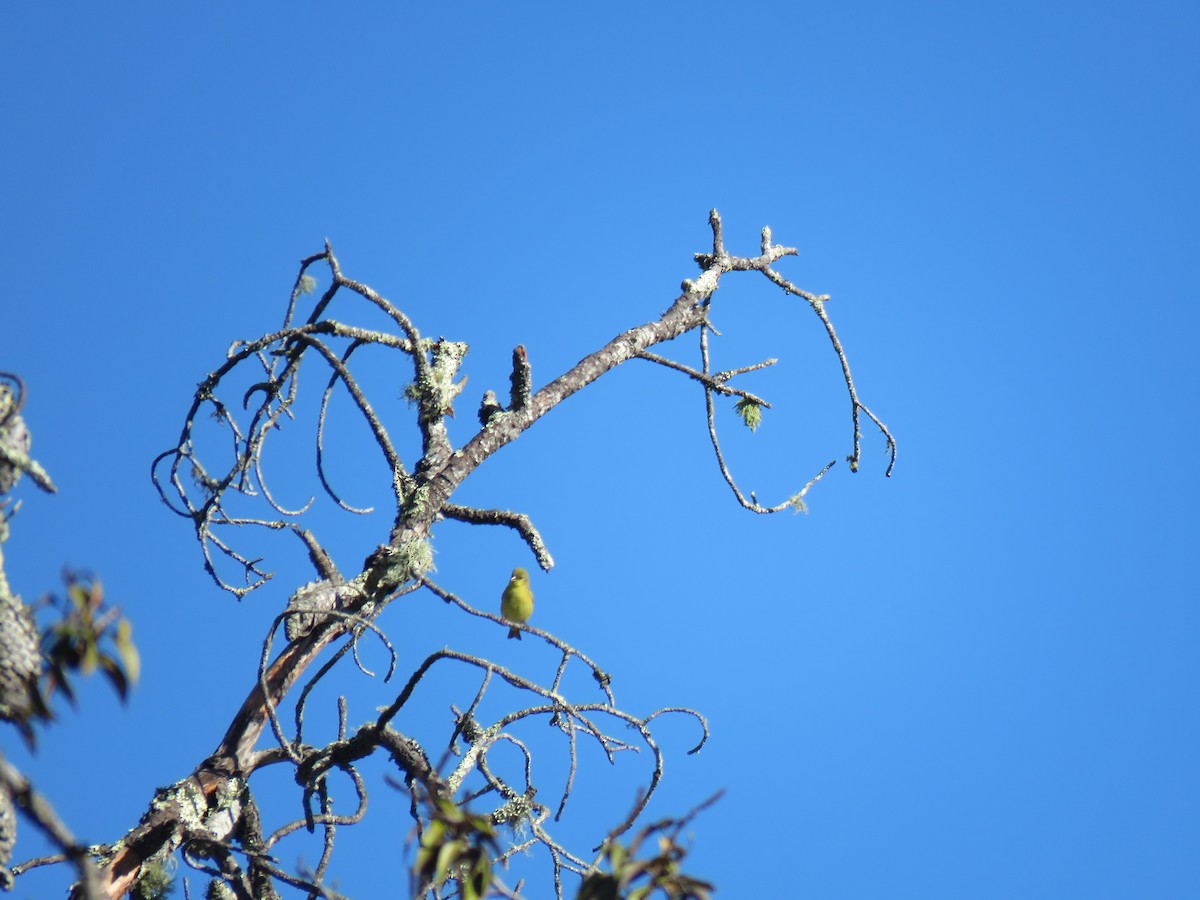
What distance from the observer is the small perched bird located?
7418 mm

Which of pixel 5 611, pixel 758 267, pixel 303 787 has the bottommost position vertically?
pixel 5 611

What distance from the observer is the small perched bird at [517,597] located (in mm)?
7418

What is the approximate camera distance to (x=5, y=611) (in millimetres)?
1960

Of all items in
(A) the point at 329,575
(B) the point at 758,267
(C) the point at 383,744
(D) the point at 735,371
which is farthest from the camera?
(B) the point at 758,267

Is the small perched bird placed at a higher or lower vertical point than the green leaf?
higher

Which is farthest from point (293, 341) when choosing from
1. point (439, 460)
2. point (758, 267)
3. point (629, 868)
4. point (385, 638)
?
point (629, 868)

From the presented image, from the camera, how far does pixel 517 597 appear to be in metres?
7.41

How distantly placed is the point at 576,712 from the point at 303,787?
38.0 inches

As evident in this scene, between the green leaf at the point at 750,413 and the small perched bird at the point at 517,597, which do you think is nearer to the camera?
the green leaf at the point at 750,413

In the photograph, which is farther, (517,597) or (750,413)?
(517,597)

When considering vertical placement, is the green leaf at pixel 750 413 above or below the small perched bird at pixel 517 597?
below

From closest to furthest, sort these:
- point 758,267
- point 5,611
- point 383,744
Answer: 1. point 5,611
2. point 383,744
3. point 758,267

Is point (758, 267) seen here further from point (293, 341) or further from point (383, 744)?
point (383, 744)

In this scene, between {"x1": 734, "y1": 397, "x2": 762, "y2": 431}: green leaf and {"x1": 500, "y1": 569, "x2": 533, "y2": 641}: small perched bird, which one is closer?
{"x1": 734, "y1": 397, "x2": 762, "y2": 431}: green leaf
